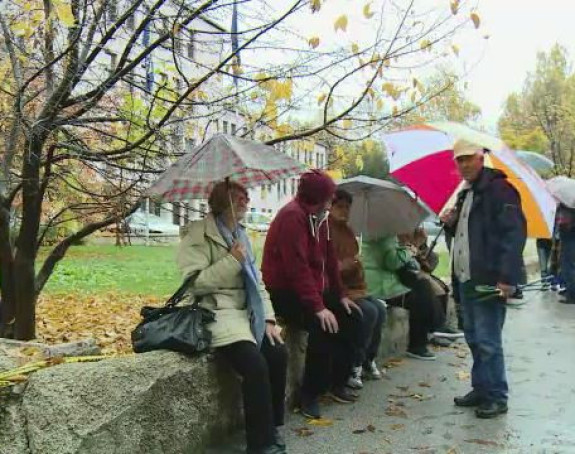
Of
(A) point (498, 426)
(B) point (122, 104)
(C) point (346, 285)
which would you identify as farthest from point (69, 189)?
(A) point (498, 426)

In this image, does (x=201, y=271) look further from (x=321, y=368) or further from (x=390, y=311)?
(x=390, y=311)

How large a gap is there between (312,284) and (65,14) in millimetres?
2320

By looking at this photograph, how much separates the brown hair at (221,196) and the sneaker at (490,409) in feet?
7.43

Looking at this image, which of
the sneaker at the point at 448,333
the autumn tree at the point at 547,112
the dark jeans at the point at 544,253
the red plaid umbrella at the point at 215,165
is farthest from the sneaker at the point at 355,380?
the autumn tree at the point at 547,112

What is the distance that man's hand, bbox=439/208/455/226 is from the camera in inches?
200

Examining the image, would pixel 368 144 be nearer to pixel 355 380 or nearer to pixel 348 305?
pixel 348 305

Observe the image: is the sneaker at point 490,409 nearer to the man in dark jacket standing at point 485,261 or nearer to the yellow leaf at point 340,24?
the man in dark jacket standing at point 485,261

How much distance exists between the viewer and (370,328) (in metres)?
5.26

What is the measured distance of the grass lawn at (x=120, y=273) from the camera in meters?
13.1

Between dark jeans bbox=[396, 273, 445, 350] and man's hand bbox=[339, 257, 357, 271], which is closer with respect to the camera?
man's hand bbox=[339, 257, 357, 271]

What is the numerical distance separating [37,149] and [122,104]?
0.85 metres

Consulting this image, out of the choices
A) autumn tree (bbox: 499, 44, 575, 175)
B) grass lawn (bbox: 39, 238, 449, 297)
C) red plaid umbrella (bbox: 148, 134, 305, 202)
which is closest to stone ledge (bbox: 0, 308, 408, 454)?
red plaid umbrella (bbox: 148, 134, 305, 202)

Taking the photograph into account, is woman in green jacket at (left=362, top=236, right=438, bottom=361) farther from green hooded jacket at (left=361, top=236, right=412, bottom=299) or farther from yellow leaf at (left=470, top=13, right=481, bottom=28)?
yellow leaf at (left=470, top=13, right=481, bottom=28)

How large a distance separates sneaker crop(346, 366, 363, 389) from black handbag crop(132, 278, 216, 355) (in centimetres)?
184
